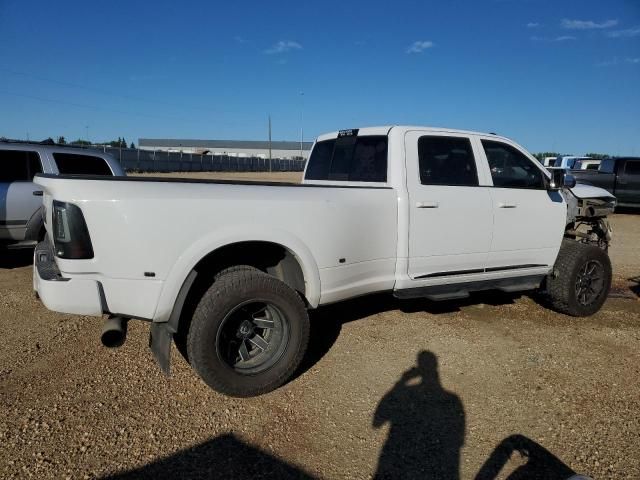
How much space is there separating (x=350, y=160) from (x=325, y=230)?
148cm

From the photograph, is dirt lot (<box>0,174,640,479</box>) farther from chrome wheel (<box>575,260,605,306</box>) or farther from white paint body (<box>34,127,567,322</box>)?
A: white paint body (<box>34,127,567,322</box>)

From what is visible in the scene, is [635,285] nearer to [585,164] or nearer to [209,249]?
[209,249]

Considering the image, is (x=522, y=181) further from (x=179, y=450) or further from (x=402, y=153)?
(x=179, y=450)

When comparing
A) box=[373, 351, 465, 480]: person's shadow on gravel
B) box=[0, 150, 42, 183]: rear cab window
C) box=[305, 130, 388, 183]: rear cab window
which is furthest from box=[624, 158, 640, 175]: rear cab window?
box=[0, 150, 42, 183]: rear cab window

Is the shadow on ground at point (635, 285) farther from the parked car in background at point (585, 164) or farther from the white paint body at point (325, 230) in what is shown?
the parked car in background at point (585, 164)

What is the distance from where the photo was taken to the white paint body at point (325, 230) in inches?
116

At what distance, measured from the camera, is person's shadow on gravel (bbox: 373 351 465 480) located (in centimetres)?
267

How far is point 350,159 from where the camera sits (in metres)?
4.84

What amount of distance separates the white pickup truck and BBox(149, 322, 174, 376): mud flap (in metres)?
0.01

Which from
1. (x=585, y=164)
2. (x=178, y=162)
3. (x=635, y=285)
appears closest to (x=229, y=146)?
(x=178, y=162)

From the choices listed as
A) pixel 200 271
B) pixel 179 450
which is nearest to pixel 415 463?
pixel 179 450

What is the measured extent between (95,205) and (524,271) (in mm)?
4083

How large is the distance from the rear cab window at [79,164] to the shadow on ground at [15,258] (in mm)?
1400

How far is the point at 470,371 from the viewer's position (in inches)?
153
